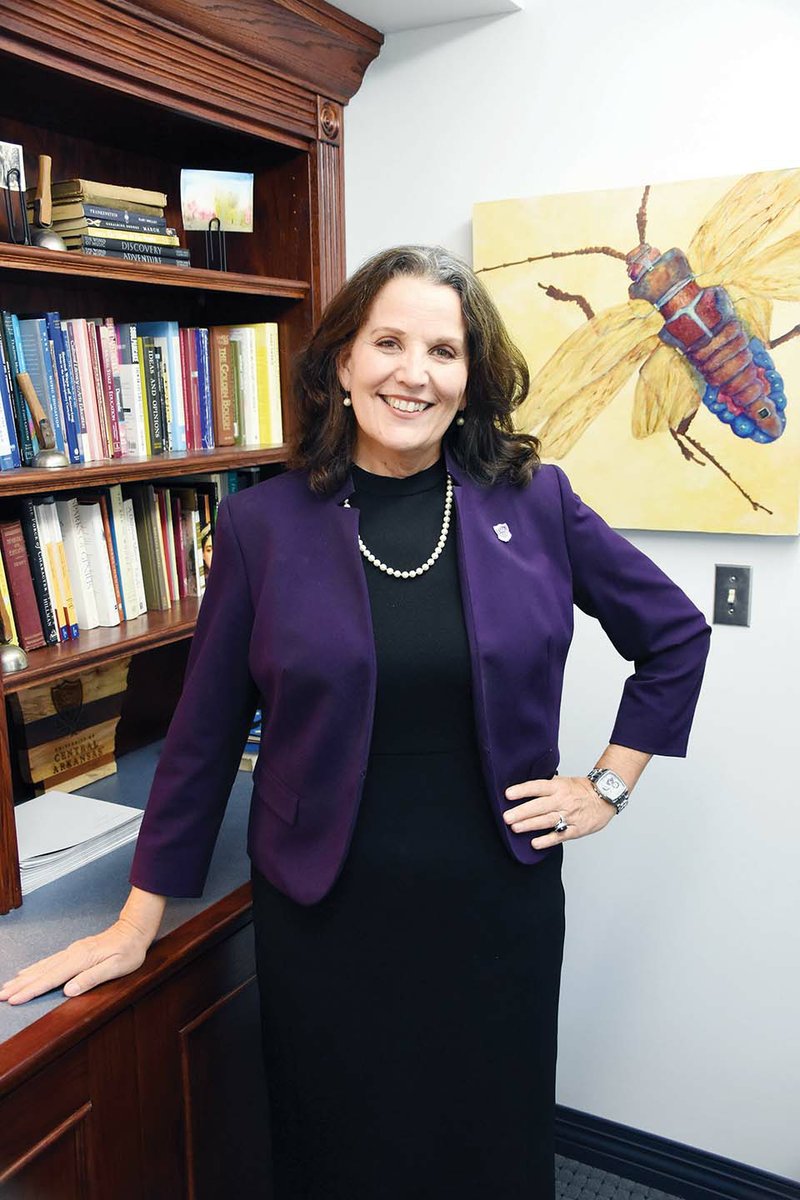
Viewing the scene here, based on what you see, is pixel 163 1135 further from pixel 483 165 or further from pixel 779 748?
pixel 483 165

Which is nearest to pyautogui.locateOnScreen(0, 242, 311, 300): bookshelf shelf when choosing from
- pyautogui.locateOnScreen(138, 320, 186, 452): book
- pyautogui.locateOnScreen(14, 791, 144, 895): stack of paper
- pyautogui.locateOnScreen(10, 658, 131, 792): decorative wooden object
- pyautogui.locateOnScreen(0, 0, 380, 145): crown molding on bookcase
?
pyautogui.locateOnScreen(138, 320, 186, 452): book

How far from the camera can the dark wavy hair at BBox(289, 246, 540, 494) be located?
136cm

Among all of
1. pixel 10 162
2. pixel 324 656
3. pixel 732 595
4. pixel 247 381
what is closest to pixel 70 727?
pixel 247 381

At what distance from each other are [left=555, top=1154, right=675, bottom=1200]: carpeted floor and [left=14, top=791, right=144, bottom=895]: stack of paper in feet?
4.00

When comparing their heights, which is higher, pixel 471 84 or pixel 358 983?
pixel 471 84

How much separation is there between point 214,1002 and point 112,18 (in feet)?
4.94

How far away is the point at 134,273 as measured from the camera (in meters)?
1.70

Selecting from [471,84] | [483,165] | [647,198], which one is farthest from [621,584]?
[471,84]

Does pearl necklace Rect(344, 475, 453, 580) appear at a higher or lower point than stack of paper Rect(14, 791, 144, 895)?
higher

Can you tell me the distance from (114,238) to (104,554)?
53 cm

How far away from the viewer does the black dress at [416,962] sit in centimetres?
135

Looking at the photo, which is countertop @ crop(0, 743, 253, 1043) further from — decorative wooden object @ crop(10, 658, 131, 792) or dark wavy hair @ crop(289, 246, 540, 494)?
dark wavy hair @ crop(289, 246, 540, 494)

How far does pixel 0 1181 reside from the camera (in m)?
1.23

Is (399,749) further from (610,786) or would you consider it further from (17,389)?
(17,389)
